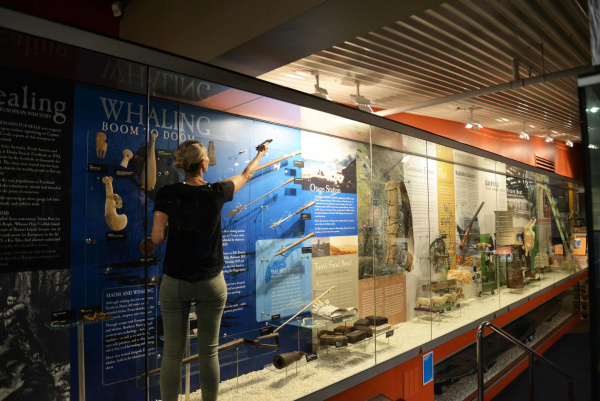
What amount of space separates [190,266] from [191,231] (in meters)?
Result: 0.19

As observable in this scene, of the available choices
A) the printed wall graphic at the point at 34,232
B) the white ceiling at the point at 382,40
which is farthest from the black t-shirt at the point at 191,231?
the white ceiling at the point at 382,40

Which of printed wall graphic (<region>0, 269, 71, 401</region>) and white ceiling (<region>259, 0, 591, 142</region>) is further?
white ceiling (<region>259, 0, 591, 142</region>)

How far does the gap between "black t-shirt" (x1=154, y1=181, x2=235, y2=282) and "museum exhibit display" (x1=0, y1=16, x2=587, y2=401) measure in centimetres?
6

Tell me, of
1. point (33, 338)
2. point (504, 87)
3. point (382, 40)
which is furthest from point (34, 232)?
point (504, 87)

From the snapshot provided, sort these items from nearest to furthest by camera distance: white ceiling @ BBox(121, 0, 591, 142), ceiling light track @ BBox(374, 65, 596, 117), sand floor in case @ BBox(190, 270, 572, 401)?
sand floor in case @ BBox(190, 270, 572, 401) → white ceiling @ BBox(121, 0, 591, 142) → ceiling light track @ BBox(374, 65, 596, 117)

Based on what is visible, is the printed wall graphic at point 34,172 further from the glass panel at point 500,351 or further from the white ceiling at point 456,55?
the glass panel at point 500,351

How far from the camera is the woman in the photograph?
6.70 feet

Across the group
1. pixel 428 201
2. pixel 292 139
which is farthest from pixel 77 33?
pixel 428 201

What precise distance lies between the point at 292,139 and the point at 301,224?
2.31 feet

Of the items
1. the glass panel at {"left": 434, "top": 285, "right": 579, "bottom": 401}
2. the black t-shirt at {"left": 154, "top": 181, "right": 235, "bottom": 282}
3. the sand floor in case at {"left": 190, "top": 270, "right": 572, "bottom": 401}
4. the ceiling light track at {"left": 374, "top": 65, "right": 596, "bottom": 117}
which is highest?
the ceiling light track at {"left": 374, "top": 65, "right": 596, "bottom": 117}

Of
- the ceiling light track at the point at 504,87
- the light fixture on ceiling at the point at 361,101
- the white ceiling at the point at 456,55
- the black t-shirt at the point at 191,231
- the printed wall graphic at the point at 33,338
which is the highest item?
the white ceiling at the point at 456,55

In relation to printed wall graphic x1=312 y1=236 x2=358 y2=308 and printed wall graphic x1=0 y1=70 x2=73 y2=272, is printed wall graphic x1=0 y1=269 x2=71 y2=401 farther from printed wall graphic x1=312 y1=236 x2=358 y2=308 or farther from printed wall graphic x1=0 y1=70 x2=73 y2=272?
printed wall graphic x1=312 y1=236 x2=358 y2=308

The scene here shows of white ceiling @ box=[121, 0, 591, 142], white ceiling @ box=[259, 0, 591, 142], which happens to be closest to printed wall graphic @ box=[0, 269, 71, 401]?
white ceiling @ box=[121, 0, 591, 142]

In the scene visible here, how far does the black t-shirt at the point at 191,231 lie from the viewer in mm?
→ 2080
